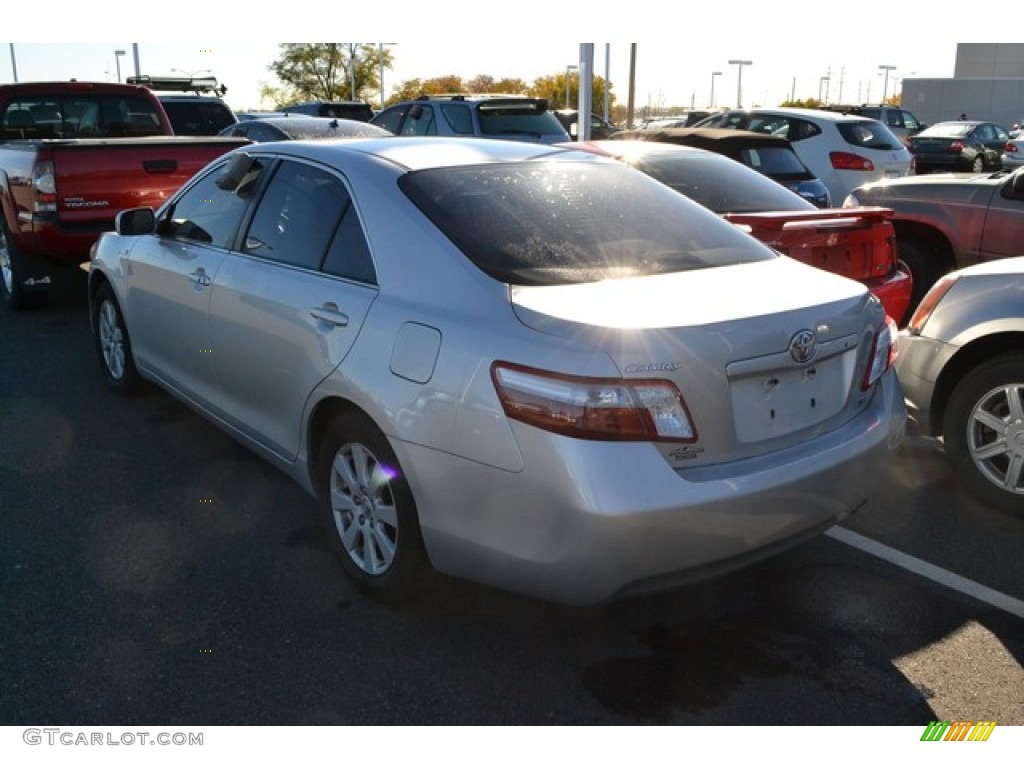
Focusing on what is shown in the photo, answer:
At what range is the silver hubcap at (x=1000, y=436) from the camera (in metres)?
4.30

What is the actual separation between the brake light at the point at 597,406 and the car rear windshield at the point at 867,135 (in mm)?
10887

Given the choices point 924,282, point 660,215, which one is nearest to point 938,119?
point 924,282

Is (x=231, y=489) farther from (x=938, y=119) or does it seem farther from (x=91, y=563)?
(x=938, y=119)

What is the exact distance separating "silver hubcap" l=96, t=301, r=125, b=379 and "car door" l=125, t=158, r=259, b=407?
42cm

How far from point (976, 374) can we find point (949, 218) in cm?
352

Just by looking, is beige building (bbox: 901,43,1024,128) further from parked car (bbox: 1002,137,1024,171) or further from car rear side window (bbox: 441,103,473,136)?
car rear side window (bbox: 441,103,473,136)

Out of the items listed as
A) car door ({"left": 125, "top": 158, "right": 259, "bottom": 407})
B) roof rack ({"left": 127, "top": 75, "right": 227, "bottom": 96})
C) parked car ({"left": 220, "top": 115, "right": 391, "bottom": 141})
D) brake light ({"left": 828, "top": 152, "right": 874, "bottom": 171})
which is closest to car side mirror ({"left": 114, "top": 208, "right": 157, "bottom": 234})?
car door ({"left": 125, "top": 158, "right": 259, "bottom": 407})

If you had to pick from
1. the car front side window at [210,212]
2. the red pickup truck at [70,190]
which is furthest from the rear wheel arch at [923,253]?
the red pickup truck at [70,190]

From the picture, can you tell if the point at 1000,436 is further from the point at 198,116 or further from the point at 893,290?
the point at 198,116

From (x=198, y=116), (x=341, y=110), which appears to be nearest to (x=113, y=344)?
(x=198, y=116)

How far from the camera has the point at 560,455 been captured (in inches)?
107

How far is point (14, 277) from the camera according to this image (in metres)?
8.34

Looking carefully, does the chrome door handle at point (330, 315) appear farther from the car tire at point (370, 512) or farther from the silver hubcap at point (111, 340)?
the silver hubcap at point (111, 340)

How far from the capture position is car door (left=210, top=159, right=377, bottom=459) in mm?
3549
